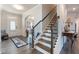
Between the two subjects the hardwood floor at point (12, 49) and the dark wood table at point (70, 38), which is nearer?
the hardwood floor at point (12, 49)

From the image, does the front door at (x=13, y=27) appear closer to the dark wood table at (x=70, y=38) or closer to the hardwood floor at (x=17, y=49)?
the hardwood floor at (x=17, y=49)

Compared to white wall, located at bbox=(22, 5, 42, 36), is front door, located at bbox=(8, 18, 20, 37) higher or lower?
lower

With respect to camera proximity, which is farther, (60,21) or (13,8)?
(60,21)

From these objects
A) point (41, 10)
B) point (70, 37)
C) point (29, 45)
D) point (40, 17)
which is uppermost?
point (41, 10)

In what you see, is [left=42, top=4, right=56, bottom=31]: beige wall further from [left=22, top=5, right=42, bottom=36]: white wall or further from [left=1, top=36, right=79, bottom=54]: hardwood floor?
[left=1, top=36, right=79, bottom=54]: hardwood floor

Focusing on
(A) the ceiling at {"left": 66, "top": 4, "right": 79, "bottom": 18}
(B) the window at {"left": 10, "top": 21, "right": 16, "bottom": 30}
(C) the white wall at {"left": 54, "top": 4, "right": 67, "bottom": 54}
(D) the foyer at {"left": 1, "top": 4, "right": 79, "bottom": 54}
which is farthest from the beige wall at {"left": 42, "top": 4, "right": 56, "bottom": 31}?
(B) the window at {"left": 10, "top": 21, "right": 16, "bottom": 30}

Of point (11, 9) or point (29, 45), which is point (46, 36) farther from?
point (11, 9)

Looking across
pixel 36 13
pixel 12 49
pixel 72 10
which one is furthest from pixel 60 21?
pixel 12 49

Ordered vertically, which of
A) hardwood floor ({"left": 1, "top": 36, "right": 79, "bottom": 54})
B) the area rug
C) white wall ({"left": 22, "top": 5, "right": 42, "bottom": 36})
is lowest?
hardwood floor ({"left": 1, "top": 36, "right": 79, "bottom": 54})

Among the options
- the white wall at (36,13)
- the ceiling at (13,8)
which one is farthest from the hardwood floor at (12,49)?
the ceiling at (13,8)

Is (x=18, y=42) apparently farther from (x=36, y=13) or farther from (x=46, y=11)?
(x=46, y=11)

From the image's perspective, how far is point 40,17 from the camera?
174 centimetres
